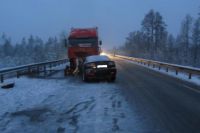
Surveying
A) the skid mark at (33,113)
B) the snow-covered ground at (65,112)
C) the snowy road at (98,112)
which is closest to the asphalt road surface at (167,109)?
the snowy road at (98,112)

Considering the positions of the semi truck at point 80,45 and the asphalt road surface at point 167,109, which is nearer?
the asphalt road surface at point 167,109

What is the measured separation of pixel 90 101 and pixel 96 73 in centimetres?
763

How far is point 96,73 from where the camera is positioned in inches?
802

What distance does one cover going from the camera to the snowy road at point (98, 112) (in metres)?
8.44

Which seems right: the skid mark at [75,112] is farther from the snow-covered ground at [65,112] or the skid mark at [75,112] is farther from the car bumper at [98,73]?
the car bumper at [98,73]

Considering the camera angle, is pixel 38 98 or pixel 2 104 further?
pixel 38 98

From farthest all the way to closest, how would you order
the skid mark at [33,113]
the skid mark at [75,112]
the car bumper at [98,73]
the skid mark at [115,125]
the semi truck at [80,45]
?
the semi truck at [80,45], the car bumper at [98,73], the skid mark at [33,113], the skid mark at [75,112], the skid mark at [115,125]

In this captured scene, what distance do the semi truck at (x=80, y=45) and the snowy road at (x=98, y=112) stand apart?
1324 centimetres

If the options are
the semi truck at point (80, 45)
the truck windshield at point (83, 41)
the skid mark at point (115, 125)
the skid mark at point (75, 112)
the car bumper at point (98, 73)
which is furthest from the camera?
the truck windshield at point (83, 41)

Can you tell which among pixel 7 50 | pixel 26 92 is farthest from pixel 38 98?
pixel 7 50

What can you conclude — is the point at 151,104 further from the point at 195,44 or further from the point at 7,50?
the point at 7,50

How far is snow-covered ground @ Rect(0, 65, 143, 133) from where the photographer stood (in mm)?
8453

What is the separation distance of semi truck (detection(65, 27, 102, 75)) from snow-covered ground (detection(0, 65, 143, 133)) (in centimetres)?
1329

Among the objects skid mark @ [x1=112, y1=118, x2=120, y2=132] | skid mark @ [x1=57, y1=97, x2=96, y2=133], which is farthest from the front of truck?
skid mark @ [x1=112, y1=118, x2=120, y2=132]
